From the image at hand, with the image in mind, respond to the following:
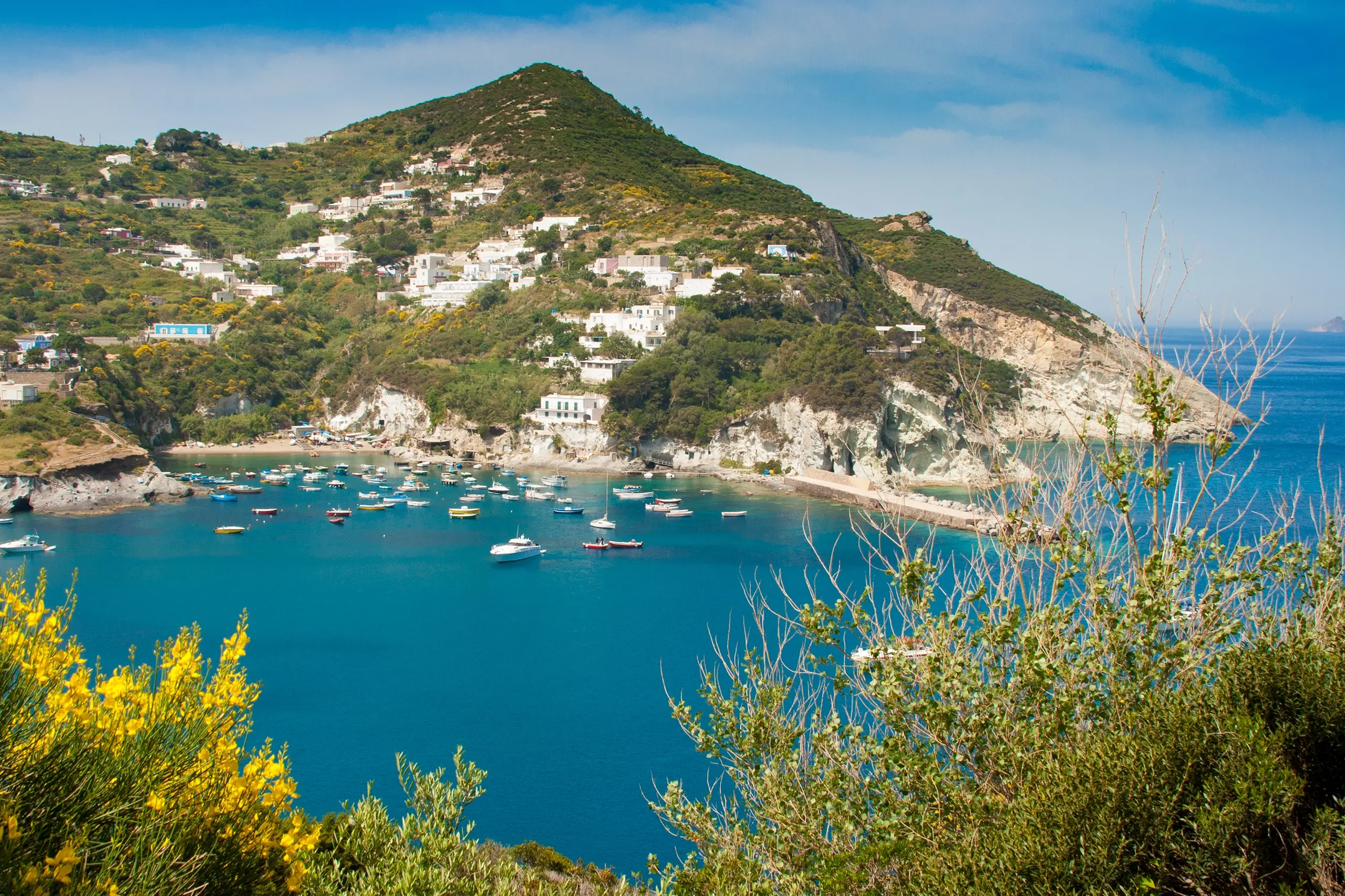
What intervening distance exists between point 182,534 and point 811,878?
31.8 m

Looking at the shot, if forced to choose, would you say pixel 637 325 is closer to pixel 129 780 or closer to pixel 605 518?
pixel 605 518

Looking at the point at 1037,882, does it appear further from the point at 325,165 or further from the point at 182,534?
the point at 325,165

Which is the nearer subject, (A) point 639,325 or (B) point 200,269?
(A) point 639,325

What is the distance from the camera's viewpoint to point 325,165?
92.0 m

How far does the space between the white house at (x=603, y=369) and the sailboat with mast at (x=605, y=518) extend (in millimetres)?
6050

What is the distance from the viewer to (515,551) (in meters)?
29.5

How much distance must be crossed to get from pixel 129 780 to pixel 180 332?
5608 centimetres

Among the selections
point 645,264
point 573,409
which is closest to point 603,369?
point 573,409

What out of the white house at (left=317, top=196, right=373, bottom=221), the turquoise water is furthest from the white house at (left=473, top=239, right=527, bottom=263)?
the turquoise water

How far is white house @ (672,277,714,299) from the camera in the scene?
52.6 m

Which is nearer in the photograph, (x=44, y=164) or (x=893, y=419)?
(x=893, y=419)

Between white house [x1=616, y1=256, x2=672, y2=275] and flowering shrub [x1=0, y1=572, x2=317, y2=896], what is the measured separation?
5152 cm

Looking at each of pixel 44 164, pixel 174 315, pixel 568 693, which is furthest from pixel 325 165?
pixel 568 693

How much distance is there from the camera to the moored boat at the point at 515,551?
29.5 meters
